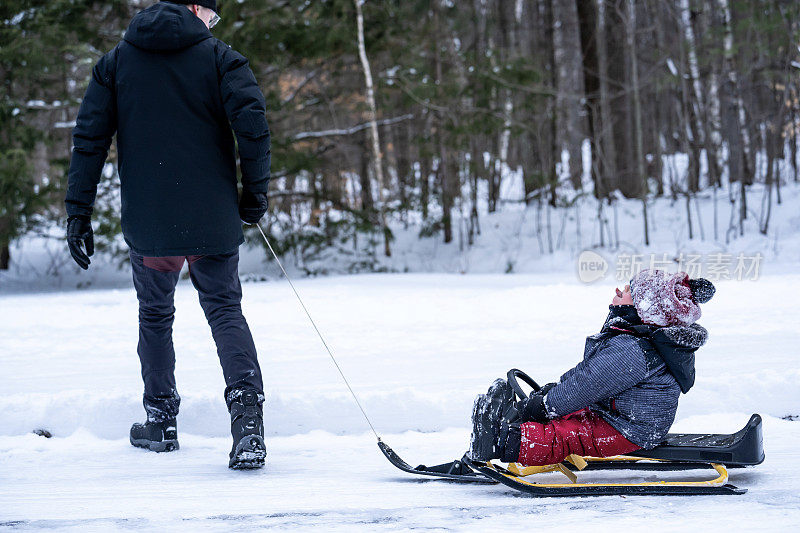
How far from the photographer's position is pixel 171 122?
9.87 feet

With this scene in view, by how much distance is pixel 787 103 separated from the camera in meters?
10.7

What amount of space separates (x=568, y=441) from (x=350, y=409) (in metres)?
1.60

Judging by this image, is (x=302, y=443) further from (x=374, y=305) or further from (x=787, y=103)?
(x=787, y=103)

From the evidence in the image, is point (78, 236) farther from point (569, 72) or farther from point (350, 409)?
point (569, 72)

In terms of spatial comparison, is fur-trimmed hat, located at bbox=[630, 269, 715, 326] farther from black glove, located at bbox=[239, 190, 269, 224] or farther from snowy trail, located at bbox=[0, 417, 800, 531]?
black glove, located at bbox=[239, 190, 269, 224]

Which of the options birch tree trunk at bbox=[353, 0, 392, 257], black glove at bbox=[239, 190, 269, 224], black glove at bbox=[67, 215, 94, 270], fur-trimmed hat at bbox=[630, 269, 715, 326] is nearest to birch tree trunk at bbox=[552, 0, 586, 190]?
birch tree trunk at bbox=[353, 0, 392, 257]

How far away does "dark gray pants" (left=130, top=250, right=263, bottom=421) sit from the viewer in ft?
10.2

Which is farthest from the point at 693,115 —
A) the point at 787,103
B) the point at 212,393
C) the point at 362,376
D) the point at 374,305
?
the point at 212,393

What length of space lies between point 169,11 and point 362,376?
8.01 ft

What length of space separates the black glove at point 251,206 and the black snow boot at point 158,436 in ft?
3.30

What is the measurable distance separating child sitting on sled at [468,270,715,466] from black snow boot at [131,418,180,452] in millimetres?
1443

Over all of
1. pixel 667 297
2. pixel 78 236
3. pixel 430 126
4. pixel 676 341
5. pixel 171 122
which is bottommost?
pixel 676 341

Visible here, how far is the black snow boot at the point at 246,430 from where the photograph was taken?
9.85 feet

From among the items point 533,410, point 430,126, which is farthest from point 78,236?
point 430,126
